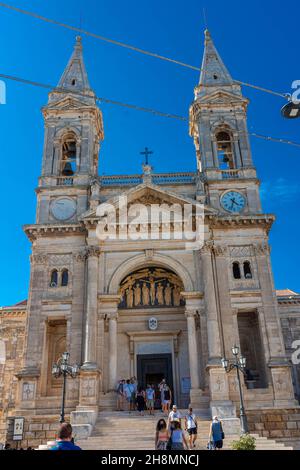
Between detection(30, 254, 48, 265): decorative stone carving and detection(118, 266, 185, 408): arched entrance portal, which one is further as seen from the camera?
detection(30, 254, 48, 265): decorative stone carving

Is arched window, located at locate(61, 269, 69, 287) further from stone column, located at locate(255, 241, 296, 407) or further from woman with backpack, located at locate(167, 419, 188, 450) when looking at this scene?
woman with backpack, located at locate(167, 419, 188, 450)

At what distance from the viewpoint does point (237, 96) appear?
104 feet

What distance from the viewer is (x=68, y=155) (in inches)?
1277

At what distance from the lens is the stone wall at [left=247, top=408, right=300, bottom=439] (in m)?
21.4

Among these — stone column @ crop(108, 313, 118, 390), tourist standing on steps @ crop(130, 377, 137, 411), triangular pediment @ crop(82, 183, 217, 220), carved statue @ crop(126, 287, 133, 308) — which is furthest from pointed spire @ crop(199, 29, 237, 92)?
tourist standing on steps @ crop(130, 377, 137, 411)

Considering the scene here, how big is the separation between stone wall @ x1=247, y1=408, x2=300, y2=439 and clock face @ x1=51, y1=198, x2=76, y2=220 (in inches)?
588

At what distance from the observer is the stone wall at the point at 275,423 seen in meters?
21.4

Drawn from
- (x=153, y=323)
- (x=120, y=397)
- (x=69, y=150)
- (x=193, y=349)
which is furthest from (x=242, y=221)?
(x=69, y=150)

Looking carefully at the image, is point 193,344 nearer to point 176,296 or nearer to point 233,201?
point 176,296

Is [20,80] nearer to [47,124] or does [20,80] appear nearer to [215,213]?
[215,213]

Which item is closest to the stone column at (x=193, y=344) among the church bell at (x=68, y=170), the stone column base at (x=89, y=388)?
the stone column base at (x=89, y=388)

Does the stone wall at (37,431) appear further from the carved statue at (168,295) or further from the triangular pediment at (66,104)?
the triangular pediment at (66,104)
